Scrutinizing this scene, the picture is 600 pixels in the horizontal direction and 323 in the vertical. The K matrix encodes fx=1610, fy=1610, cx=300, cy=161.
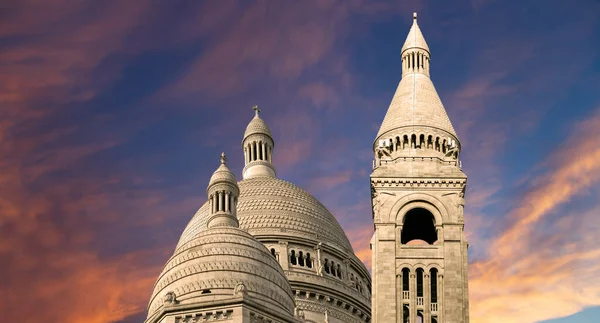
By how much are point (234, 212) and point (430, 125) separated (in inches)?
629

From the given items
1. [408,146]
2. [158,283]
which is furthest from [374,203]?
[158,283]

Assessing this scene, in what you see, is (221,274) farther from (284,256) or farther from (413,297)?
(284,256)

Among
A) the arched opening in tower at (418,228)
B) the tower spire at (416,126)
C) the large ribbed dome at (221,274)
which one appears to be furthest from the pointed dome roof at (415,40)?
the large ribbed dome at (221,274)

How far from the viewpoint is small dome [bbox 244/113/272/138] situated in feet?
378

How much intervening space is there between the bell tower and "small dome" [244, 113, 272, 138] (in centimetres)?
3322

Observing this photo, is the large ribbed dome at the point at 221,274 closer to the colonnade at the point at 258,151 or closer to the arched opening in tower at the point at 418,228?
the arched opening in tower at the point at 418,228

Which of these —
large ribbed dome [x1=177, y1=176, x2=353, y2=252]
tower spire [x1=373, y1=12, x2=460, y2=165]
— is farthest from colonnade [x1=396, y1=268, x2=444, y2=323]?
large ribbed dome [x1=177, y1=176, x2=353, y2=252]

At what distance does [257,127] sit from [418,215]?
1504 inches

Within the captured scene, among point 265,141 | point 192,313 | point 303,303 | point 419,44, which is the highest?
point 265,141

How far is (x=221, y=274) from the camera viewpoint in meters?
82.4

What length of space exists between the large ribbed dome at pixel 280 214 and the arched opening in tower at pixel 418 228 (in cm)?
2477

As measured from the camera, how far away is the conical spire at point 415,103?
7994 cm

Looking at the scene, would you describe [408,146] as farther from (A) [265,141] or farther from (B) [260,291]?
(A) [265,141]

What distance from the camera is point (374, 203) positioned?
7800 cm
